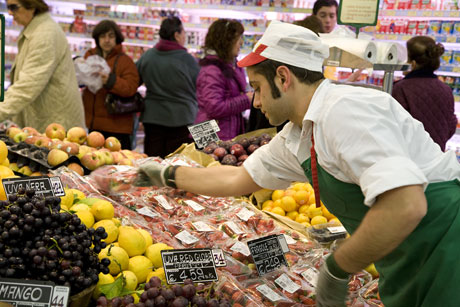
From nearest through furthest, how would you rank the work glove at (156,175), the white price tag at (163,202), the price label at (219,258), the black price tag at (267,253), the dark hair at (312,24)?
the price label at (219,258) < the black price tag at (267,253) < the work glove at (156,175) < the white price tag at (163,202) < the dark hair at (312,24)

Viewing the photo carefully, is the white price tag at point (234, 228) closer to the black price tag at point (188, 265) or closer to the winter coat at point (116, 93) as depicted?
the black price tag at point (188, 265)

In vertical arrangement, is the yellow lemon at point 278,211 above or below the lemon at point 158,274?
below

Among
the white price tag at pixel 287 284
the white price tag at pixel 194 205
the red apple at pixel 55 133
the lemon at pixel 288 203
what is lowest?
the lemon at pixel 288 203

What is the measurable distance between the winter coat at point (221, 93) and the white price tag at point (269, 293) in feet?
7.62

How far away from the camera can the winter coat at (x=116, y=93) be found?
4738mm

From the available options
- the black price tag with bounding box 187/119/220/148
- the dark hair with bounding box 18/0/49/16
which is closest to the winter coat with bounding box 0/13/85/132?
the dark hair with bounding box 18/0/49/16

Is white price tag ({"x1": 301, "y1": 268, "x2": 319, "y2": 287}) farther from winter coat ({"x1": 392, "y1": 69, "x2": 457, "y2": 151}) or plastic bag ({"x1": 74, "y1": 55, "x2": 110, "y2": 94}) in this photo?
plastic bag ({"x1": 74, "y1": 55, "x2": 110, "y2": 94})

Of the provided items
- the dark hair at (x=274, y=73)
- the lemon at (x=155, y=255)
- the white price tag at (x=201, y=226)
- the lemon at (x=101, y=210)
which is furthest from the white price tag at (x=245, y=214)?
the dark hair at (x=274, y=73)

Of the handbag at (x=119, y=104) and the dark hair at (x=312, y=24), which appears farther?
the handbag at (x=119, y=104)

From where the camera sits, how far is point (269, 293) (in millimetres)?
1744

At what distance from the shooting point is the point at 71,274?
1.35 meters

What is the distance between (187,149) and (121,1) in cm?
432

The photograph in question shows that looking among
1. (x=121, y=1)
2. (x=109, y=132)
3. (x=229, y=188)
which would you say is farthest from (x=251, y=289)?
(x=121, y=1)

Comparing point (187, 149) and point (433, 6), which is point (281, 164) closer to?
point (187, 149)
